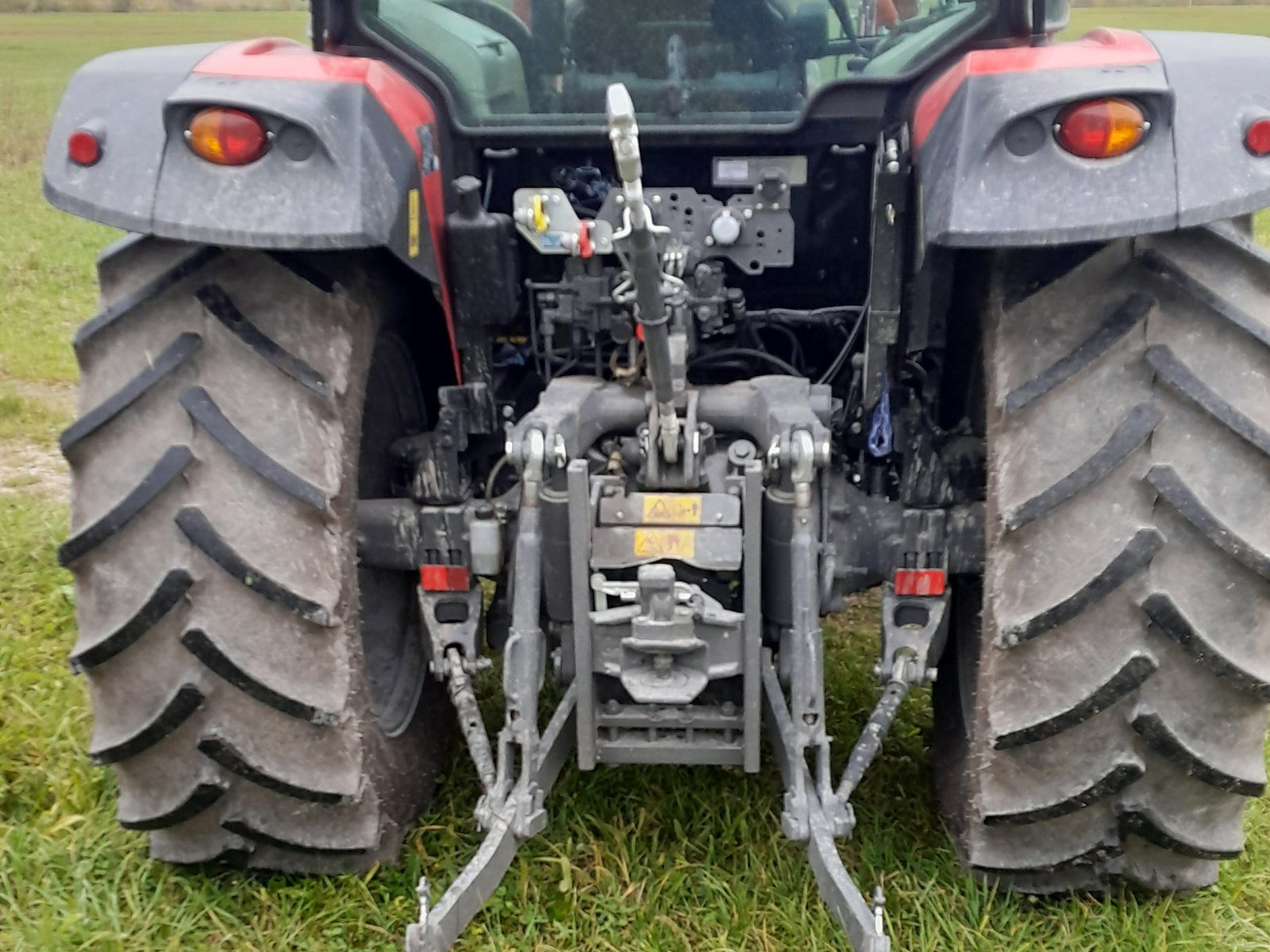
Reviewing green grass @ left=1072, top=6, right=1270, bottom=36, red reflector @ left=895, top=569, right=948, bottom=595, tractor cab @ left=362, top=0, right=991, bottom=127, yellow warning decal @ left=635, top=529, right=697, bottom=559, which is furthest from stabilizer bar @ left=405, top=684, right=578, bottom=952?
green grass @ left=1072, top=6, right=1270, bottom=36

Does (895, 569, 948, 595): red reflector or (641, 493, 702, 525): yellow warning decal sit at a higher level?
(641, 493, 702, 525): yellow warning decal

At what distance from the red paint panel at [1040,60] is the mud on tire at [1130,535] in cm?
28

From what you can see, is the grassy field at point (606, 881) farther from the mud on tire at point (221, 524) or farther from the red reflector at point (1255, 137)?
the red reflector at point (1255, 137)

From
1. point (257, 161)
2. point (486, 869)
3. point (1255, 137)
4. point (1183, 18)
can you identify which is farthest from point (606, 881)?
point (1183, 18)

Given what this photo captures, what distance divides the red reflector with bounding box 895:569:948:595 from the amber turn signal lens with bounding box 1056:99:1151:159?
827 mm

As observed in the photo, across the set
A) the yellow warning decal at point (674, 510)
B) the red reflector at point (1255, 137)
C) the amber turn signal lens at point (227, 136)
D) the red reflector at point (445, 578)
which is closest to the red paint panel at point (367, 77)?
the amber turn signal lens at point (227, 136)

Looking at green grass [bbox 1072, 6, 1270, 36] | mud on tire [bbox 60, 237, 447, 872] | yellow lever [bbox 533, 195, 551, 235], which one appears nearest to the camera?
mud on tire [bbox 60, 237, 447, 872]

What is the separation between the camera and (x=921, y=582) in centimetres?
233

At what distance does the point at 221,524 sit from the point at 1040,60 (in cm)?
148

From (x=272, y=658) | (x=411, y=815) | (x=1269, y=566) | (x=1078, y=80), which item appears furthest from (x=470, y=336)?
(x=1269, y=566)

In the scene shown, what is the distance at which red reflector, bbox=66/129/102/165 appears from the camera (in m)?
2.02

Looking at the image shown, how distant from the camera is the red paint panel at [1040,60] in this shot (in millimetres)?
1911

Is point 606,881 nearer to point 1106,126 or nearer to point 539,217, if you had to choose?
point 539,217

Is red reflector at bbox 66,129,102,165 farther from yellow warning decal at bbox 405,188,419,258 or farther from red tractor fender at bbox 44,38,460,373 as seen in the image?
yellow warning decal at bbox 405,188,419,258
